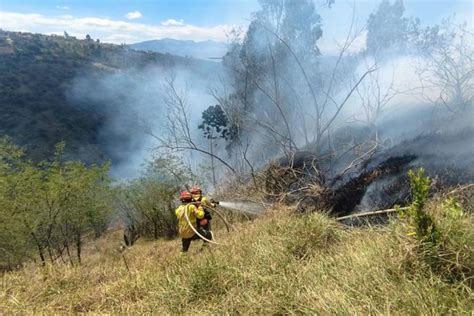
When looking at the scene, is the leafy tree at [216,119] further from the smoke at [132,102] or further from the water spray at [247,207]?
the smoke at [132,102]

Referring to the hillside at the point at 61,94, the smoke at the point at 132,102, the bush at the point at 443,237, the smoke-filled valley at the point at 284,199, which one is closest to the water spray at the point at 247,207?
the smoke-filled valley at the point at 284,199

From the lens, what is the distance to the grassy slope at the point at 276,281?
8.81 feet

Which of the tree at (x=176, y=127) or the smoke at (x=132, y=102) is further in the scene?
the smoke at (x=132, y=102)

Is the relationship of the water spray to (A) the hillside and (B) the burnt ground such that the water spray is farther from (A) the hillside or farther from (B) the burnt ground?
(A) the hillside

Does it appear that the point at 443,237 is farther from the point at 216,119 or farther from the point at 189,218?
the point at 216,119

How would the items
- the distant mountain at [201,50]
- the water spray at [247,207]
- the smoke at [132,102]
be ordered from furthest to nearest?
the smoke at [132,102]
the distant mountain at [201,50]
the water spray at [247,207]

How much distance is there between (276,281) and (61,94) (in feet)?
164

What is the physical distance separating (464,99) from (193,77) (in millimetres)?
41422

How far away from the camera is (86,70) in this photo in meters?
56.5

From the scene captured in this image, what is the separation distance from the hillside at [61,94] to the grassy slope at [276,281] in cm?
3621

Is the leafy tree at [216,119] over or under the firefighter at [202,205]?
under

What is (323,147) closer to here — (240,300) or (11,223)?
(11,223)

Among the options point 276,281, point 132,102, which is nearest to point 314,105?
point 276,281

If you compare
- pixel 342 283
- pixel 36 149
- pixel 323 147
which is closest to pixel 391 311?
pixel 342 283
